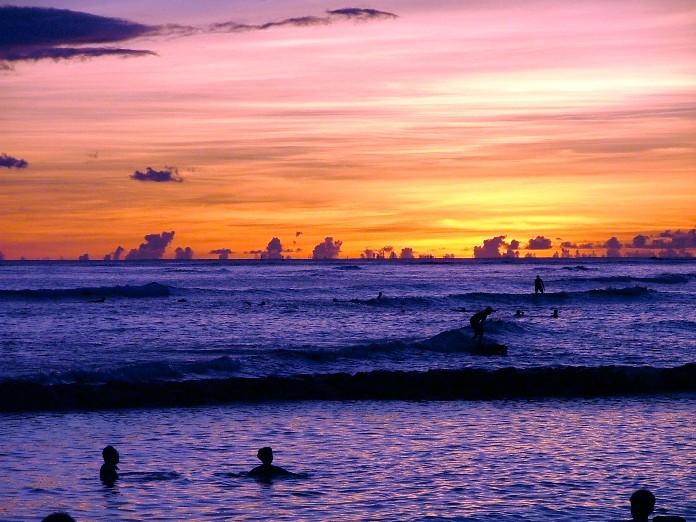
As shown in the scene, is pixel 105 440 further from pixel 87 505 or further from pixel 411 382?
pixel 411 382

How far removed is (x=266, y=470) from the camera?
14406 millimetres

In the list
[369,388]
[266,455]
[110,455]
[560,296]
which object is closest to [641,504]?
[266,455]

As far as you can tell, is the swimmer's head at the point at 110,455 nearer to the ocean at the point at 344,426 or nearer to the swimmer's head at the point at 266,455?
the ocean at the point at 344,426

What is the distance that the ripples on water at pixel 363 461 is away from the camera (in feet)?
42.4

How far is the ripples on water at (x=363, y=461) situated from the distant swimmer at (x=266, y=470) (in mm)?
205

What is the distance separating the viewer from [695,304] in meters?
65.9

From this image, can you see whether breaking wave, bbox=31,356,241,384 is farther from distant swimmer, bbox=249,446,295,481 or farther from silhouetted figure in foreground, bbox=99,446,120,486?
distant swimmer, bbox=249,446,295,481

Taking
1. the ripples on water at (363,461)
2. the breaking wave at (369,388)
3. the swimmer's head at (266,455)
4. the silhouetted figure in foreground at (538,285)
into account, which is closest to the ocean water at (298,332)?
the silhouetted figure in foreground at (538,285)

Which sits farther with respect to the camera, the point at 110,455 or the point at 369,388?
the point at 369,388

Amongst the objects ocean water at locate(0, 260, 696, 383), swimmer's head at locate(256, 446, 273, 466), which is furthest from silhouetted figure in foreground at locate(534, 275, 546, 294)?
swimmer's head at locate(256, 446, 273, 466)

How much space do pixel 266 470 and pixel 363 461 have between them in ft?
6.56

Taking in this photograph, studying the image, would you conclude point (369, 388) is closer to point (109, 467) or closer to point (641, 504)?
point (109, 467)

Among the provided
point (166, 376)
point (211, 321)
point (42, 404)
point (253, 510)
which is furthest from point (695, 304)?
point (253, 510)

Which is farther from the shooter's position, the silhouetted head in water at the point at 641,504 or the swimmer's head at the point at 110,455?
the swimmer's head at the point at 110,455
